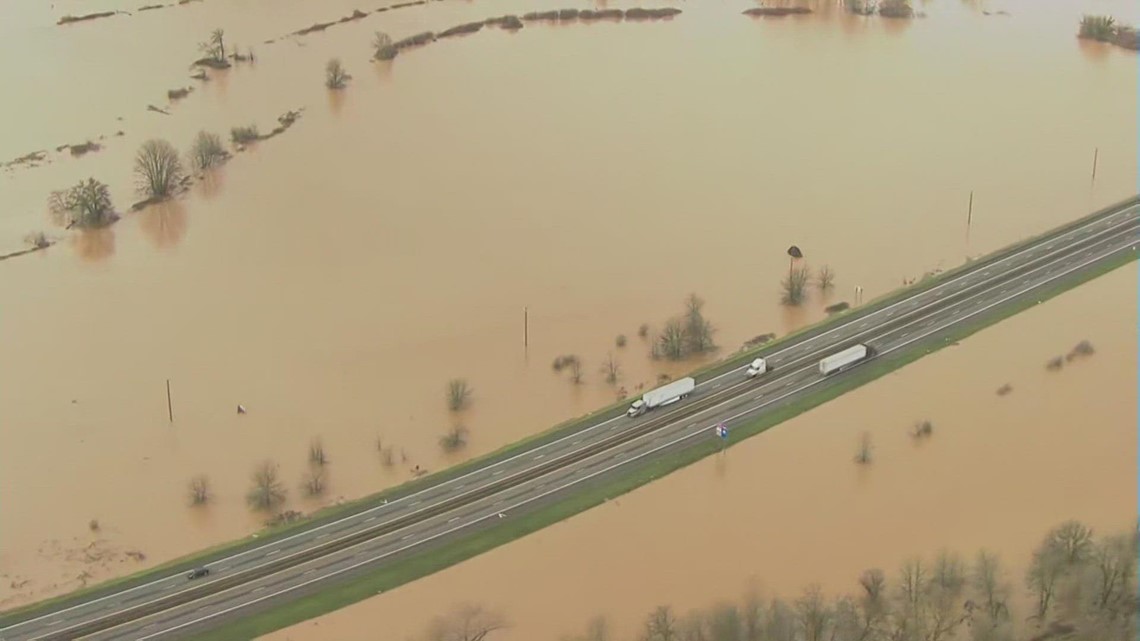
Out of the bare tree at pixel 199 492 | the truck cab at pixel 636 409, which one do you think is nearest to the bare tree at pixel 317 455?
the bare tree at pixel 199 492

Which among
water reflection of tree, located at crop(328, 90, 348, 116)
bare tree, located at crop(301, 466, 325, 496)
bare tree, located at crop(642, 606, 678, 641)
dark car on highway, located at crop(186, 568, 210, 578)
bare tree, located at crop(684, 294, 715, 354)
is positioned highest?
water reflection of tree, located at crop(328, 90, 348, 116)

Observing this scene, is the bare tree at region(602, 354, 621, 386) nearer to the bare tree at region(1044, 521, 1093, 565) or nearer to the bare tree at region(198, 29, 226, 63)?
the bare tree at region(1044, 521, 1093, 565)

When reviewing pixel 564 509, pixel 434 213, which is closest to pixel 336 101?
pixel 434 213

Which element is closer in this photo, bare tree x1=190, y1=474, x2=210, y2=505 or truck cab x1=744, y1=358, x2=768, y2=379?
bare tree x1=190, y1=474, x2=210, y2=505

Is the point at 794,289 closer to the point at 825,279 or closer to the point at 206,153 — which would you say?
the point at 825,279

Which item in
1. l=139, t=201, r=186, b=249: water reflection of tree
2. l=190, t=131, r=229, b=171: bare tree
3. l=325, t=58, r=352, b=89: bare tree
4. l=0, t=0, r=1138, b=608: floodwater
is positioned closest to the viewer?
l=0, t=0, r=1138, b=608: floodwater

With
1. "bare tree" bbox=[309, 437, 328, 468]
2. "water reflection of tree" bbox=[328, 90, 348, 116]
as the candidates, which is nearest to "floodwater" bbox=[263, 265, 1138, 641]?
"bare tree" bbox=[309, 437, 328, 468]

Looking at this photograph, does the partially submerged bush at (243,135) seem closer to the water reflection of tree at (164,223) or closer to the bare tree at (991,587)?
the water reflection of tree at (164,223)
